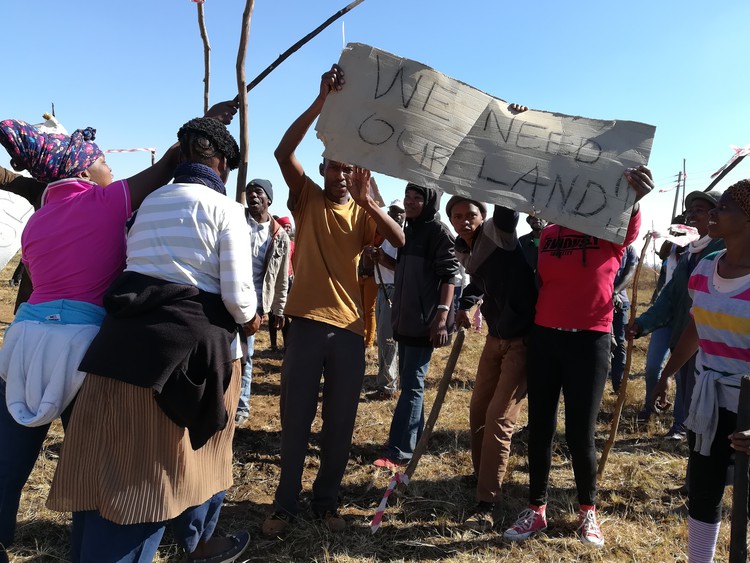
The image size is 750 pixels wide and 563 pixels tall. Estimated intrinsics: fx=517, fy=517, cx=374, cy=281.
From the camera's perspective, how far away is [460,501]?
11.3ft

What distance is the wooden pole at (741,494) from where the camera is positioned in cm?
198

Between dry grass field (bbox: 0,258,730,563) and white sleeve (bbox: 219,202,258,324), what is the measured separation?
1.56m

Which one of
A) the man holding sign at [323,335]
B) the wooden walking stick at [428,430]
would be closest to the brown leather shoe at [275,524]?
the man holding sign at [323,335]

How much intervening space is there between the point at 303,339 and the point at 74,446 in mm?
1330

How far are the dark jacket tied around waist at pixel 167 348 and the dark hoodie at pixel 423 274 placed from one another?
213 cm

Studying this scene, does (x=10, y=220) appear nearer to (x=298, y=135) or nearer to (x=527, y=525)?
(x=298, y=135)

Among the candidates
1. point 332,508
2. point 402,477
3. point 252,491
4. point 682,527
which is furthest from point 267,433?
point 682,527

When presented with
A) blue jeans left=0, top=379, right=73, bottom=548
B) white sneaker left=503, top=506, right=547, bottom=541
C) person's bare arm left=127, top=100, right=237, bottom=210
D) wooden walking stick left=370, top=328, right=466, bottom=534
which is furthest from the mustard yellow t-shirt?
white sneaker left=503, top=506, right=547, bottom=541

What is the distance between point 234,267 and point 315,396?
1.30m

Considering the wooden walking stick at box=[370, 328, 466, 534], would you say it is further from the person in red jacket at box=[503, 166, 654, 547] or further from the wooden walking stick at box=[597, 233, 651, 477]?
the wooden walking stick at box=[597, 233, 651, 477]

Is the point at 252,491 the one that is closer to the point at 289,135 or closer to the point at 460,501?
the point at 460,501

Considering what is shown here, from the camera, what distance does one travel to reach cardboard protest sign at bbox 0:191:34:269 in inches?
127

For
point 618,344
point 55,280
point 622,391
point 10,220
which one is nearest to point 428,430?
point 622,391

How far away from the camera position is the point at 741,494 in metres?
2.01
